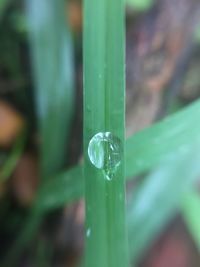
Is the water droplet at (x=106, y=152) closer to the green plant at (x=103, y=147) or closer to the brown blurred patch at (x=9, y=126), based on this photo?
the green plant at (x=103, y=147)

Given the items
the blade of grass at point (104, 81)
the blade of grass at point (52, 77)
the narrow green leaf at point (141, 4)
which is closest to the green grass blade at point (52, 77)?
the blade of grass at point (52, 77)

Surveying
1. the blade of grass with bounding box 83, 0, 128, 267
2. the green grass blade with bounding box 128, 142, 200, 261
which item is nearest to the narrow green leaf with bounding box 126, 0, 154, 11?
the green grass blade with bounding box 128, 142, 200, 261

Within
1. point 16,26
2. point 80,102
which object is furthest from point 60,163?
point 16,26

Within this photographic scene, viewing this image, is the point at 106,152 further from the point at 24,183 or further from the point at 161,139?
the point at 24,183

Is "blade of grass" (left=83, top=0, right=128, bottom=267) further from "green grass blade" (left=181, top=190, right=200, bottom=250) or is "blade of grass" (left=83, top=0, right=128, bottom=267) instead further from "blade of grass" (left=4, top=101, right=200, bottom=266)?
"green grass blade" (left=181, top=190, right=200, bottom=250)

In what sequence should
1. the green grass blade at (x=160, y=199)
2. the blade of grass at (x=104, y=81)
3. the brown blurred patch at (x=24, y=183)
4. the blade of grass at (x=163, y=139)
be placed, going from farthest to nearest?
the brown blurred patch at (x=24, y=183), the green grass blade at (x=160, y=199), the blade of grass at (x=163, y=139), the blade of grass at (x=104, y=81)

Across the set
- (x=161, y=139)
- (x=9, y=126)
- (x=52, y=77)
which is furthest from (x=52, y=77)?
(x=161, y=139)
